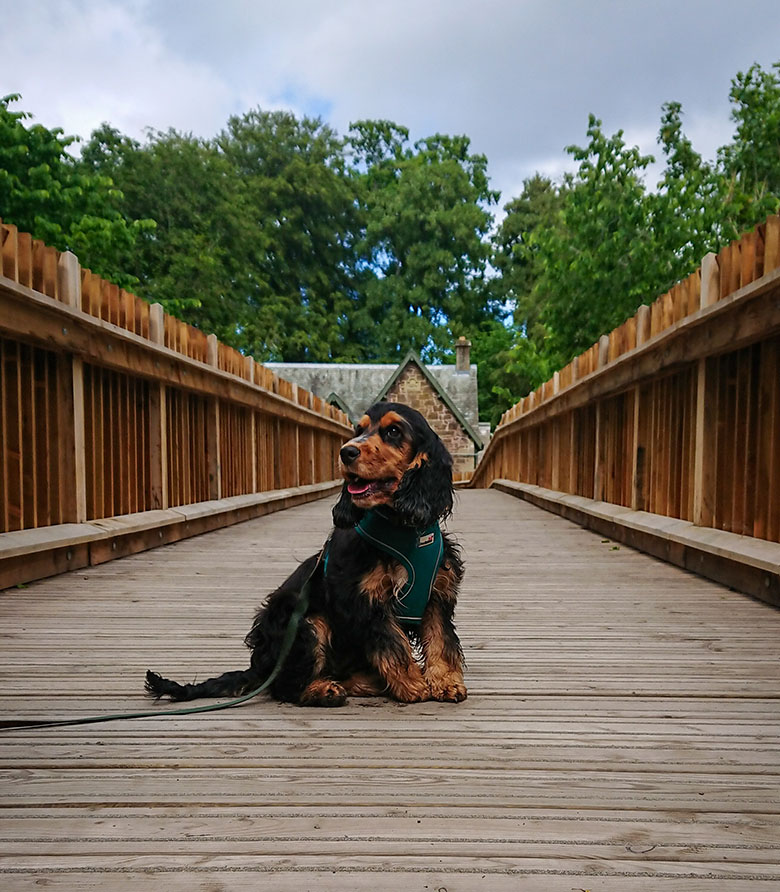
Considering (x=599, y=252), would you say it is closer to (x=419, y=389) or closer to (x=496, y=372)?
(x=419, y=389)

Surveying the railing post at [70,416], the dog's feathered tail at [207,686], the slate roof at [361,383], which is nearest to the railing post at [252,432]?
the railing post at [70,416]

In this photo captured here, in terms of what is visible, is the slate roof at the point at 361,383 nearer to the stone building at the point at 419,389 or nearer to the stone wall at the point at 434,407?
the stone building at the point at 419,389

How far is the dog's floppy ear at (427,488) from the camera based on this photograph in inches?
91.3

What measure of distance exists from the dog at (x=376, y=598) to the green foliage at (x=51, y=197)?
899 inches

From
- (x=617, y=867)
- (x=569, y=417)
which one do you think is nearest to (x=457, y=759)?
(x=617, y=867)

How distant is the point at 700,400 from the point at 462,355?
3244 cm

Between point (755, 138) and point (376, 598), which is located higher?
point (755, 138)

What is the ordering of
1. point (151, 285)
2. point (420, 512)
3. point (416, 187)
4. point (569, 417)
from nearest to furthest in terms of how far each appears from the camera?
point (420, 512) → point (569, 417) → point (151, 285) → point (416, 187)

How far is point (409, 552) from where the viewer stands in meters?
2.37

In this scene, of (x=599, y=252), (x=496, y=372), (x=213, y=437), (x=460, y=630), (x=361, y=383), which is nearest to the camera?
(x=460, y=630)

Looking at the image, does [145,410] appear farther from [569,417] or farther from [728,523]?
[569,417]

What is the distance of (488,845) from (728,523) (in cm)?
354

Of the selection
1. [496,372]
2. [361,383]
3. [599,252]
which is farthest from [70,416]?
[496,372]

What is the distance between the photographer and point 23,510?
170 inches
